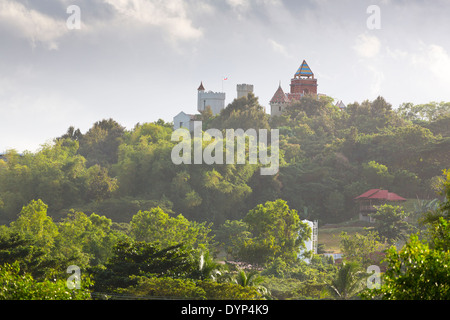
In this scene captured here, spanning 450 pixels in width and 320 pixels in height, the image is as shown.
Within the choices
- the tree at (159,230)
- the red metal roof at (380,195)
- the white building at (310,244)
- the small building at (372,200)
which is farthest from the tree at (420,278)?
the red metal roof at (380,195)

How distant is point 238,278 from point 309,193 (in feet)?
103

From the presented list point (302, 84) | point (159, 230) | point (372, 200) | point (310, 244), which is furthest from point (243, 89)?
point (159, 230)

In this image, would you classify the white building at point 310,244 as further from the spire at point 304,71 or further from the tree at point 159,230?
the spire at point 304,71

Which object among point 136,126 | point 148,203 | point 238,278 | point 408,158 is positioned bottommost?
point 238,278

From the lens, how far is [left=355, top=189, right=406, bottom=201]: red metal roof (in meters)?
55.2

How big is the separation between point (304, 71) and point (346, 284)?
54944mm

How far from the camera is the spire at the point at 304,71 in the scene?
270ft

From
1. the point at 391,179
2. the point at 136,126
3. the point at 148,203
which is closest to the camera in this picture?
the point at 148,203

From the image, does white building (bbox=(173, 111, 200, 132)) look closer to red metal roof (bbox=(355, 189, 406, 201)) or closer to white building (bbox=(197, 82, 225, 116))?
white building (bbox=(197, 82, 225, 116))

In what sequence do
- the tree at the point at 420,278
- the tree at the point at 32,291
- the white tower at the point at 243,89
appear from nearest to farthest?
the tree at the point at 420,278
the tree at the point at 32,291
the white tower at the point at 243,89

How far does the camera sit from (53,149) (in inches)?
2569

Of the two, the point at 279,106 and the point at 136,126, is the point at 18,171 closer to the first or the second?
the point at 136,126
